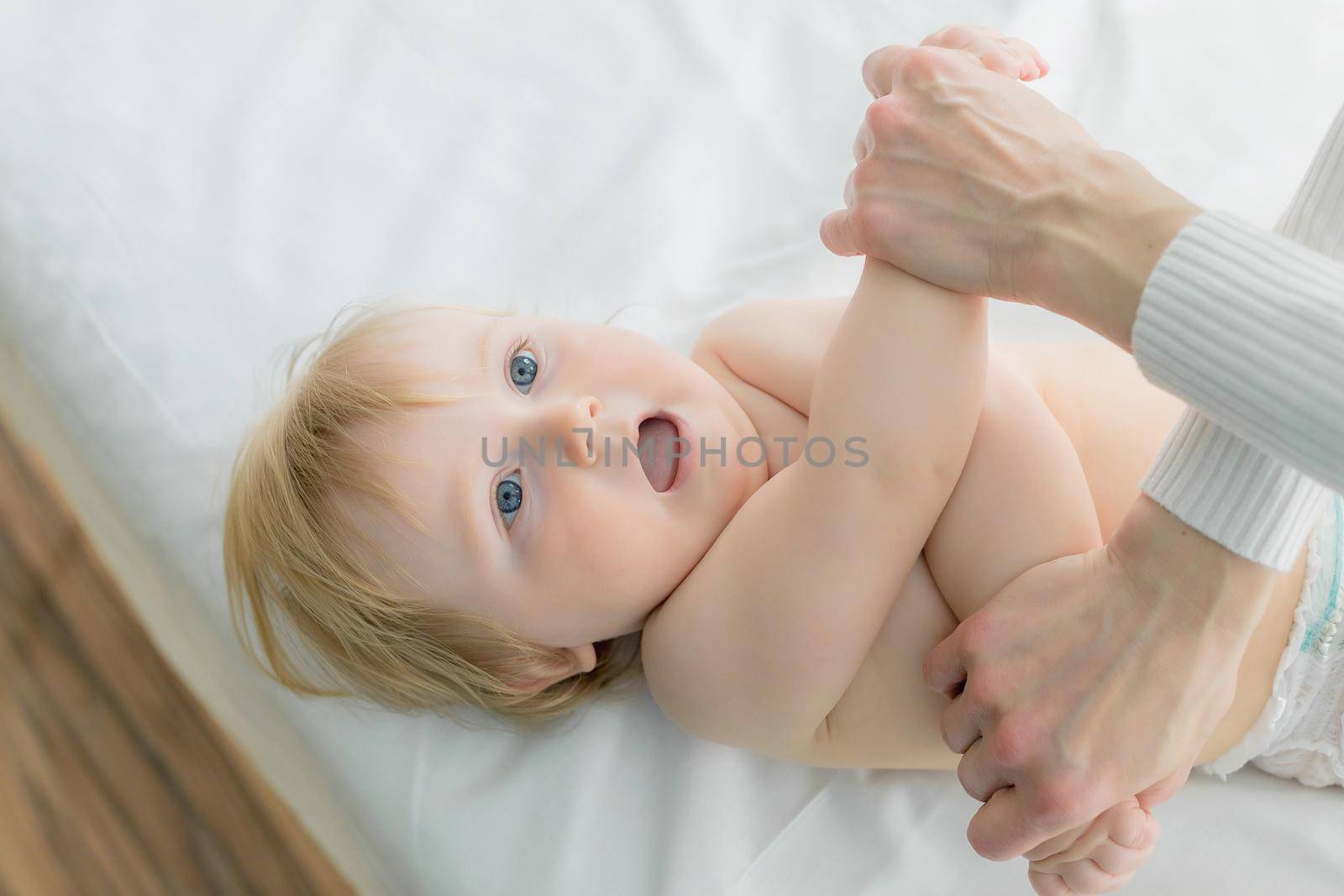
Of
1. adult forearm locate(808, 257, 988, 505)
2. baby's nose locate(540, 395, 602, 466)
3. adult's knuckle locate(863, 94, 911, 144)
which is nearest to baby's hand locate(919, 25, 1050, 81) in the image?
adult's knuckle locate(863, 94, 911, 144)

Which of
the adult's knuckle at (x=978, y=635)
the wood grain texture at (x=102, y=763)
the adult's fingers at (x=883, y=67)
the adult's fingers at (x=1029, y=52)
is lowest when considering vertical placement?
the wood grain texture at (x=102, y=763)

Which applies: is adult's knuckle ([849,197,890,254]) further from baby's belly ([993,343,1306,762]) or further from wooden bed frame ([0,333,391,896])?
wooden bed frame ([0,333,391,896])

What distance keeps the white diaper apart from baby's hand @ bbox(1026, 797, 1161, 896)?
0.69 ft

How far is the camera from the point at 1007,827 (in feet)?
2.99

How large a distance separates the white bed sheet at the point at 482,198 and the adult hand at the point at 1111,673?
0.96 feet

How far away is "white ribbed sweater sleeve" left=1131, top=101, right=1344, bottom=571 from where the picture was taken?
73 centimetres

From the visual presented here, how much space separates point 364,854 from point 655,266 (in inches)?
32.8

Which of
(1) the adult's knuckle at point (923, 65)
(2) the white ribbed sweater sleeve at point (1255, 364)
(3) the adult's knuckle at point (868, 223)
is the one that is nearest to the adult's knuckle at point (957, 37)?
(1) the adult's knuckle at point (923, 65)

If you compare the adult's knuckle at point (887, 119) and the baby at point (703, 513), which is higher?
the adult's knuckle at point (887, 119)

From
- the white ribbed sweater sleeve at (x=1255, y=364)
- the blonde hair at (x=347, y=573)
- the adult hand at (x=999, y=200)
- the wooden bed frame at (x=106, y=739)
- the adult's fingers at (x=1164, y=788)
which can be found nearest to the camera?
the white ribbed sweater sleeve at (x=1255, y=364)

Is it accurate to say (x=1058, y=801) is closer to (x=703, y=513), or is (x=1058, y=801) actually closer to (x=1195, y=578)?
(x=1195, y=578)

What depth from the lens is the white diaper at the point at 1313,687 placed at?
102cm

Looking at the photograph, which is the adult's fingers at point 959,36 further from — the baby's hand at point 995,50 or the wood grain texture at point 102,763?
the wood grain texture at point 102,763

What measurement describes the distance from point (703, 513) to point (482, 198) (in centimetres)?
66
